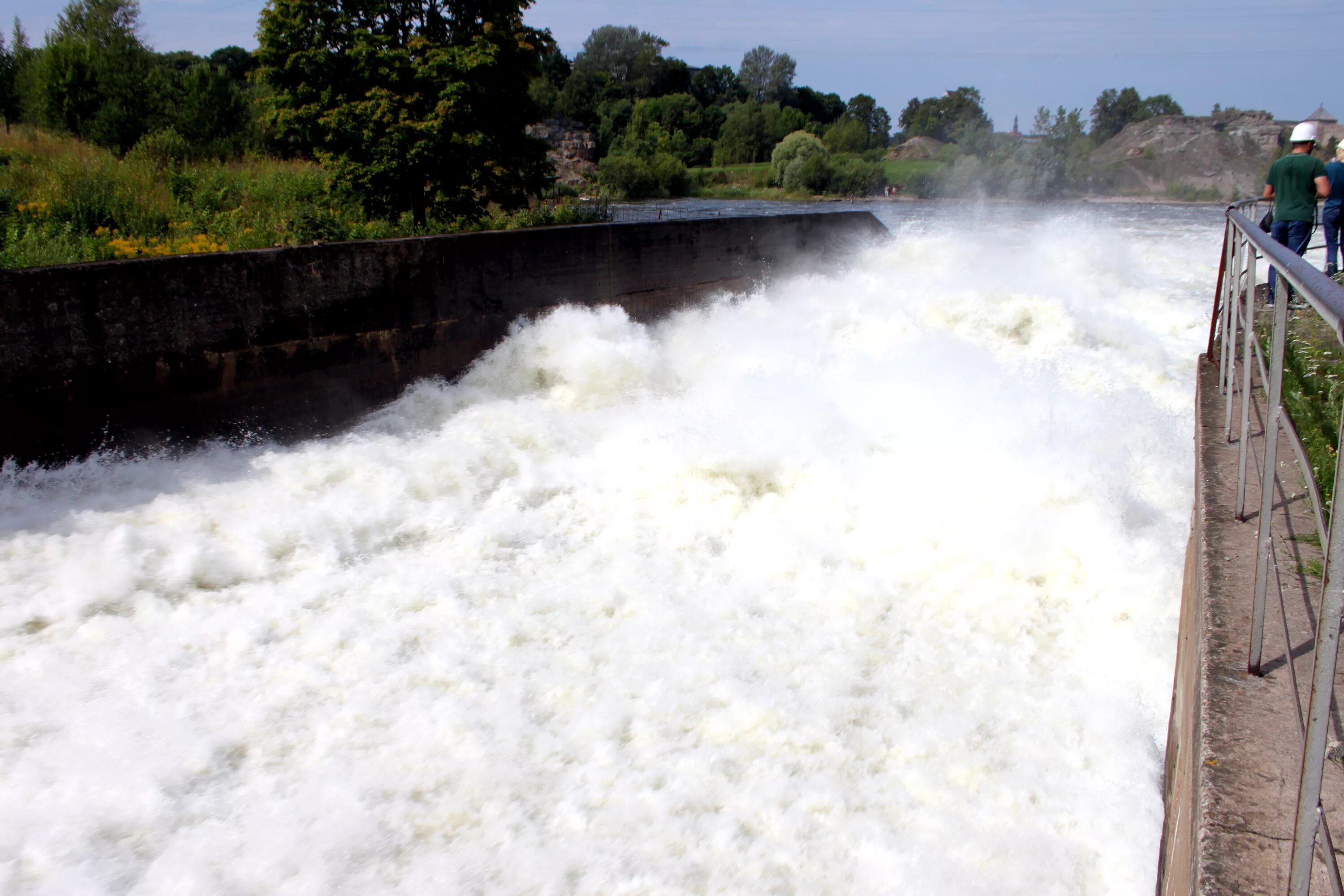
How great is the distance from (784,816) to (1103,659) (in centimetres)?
226

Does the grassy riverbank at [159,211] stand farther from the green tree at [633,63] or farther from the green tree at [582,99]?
the green tree at [633,63]

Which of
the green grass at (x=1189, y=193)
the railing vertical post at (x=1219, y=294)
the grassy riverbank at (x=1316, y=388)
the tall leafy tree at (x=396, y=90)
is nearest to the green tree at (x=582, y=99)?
the green grass at (x=1189, y=193)

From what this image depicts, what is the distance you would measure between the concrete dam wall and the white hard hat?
6772mm

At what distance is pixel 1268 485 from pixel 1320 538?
0.23 metres

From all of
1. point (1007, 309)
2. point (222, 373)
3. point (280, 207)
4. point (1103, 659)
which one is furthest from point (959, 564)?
point (280, 207)

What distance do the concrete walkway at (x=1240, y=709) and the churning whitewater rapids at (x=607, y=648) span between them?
2.89 ft

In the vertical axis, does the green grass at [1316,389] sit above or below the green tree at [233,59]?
below

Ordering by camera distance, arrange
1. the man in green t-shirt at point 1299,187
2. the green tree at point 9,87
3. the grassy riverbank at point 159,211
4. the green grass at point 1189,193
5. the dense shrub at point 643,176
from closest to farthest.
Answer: the grassy riverbank at point 159,211 → the man in green t-shirt at point 1299,187 → the green tree at point 9,87 → the dense shrub at point 643,176 → the green grass at point 1189,193

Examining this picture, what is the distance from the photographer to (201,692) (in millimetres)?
4324

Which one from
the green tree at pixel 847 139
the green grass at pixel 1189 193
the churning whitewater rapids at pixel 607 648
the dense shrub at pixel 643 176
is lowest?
the churning whitewater rapids at pixel 607 648

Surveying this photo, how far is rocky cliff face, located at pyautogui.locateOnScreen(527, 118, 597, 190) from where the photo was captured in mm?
81500

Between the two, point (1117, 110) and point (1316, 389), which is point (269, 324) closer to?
point (1316, 389)

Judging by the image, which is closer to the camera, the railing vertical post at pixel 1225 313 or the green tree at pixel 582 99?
the railing vertical post at pixel 1225 313

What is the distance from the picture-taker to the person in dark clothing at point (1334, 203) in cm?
853
